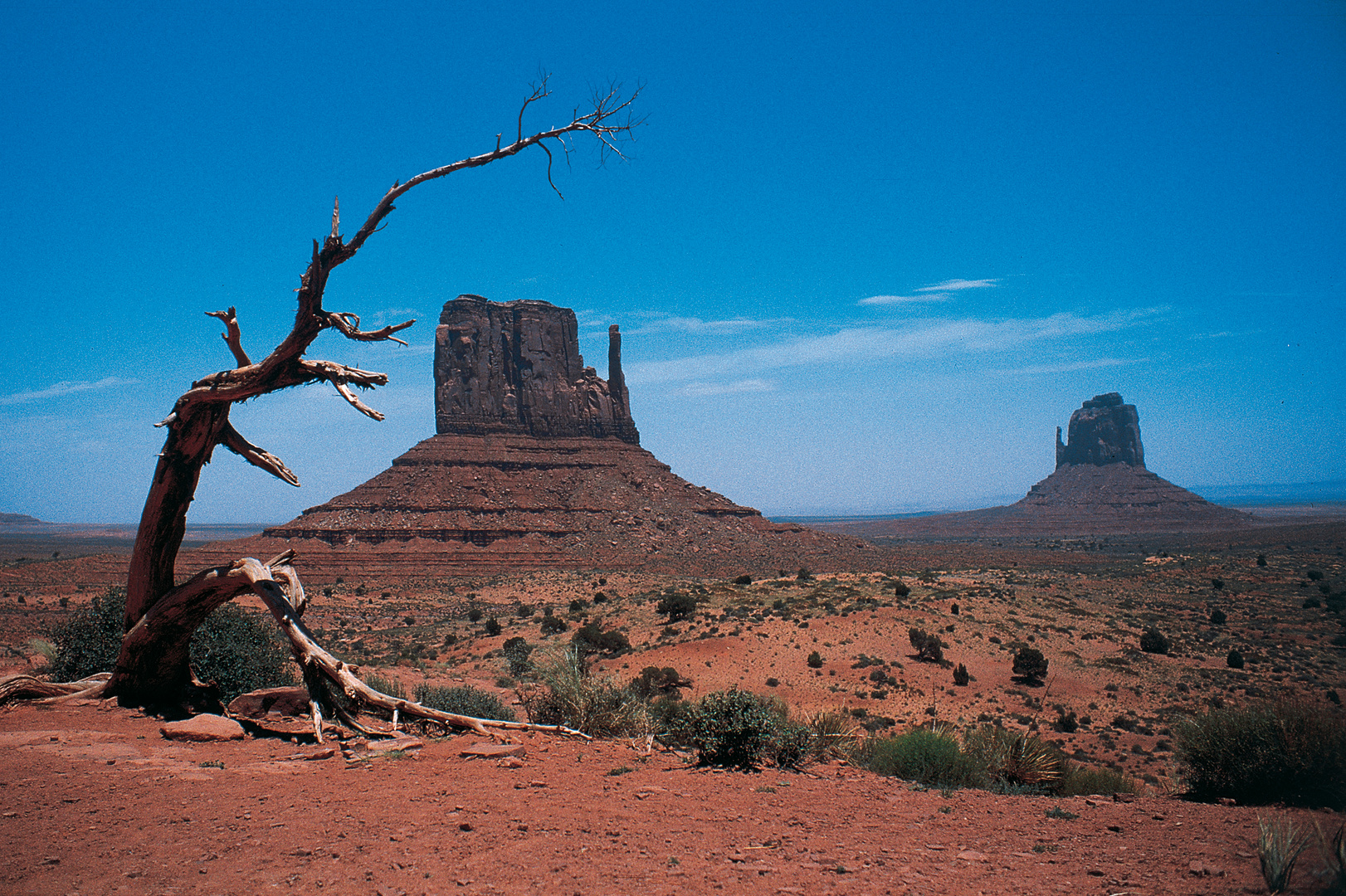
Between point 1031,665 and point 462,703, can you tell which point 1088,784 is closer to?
point 462,703

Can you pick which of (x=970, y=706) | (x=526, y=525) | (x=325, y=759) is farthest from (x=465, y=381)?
(x=325, y=759)

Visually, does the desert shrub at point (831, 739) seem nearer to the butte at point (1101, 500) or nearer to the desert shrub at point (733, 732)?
the desert shrub at point (733, 732)

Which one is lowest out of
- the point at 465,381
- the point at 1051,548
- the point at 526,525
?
the point at 1051,548

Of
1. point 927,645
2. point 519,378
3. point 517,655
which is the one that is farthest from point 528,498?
point 927,645

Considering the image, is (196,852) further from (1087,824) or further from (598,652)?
(598,652)

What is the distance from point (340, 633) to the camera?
113 ft

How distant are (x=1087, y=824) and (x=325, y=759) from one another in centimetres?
726

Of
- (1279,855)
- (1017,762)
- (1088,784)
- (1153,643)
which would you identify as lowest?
(1153,643)

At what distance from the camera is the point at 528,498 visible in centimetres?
8494

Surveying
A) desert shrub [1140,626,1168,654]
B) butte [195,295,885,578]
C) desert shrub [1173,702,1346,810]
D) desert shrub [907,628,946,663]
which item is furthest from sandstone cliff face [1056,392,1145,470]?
desert shrub [1173,702,1346,810]

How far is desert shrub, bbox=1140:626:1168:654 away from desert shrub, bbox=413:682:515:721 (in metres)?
25.5

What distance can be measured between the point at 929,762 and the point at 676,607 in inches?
904

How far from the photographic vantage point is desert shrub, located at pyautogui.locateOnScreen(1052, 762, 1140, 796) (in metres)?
8.49

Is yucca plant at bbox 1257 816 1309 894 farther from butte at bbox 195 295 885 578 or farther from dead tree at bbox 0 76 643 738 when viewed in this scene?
butte at bbox 195 295 885 578
